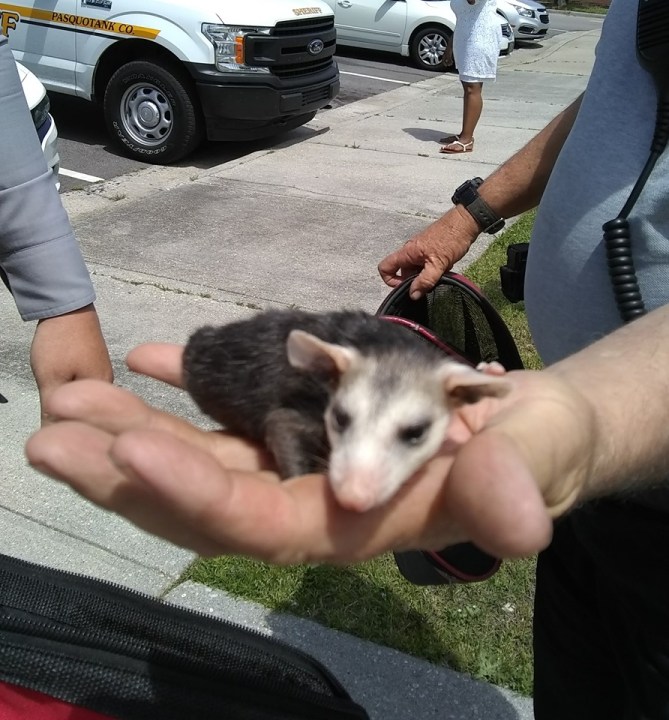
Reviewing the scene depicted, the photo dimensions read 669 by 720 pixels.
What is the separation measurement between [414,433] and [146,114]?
8.14 m

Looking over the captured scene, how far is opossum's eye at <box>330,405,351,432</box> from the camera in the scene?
1788mm

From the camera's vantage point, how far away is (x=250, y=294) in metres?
5.76

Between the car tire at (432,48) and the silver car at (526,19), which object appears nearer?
the car tire at (432,48)

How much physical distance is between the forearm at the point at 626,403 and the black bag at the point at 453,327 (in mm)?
942

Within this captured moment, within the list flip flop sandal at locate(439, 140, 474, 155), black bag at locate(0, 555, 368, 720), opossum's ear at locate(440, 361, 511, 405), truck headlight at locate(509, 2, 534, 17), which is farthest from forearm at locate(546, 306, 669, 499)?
truck headlight at locate(509, 2, 534, 17)

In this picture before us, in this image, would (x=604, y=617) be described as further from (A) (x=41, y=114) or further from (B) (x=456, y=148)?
(B) (x=456, y=148)

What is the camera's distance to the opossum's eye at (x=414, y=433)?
5.74ft

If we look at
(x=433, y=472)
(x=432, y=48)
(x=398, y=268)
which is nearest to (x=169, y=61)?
(x=398, y=268)

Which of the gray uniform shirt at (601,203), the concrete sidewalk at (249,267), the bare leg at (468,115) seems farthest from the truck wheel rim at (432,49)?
the gray uniform shirt at (601,203)

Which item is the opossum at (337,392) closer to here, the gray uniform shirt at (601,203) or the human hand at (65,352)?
the gray uniform shirt at (601,203)

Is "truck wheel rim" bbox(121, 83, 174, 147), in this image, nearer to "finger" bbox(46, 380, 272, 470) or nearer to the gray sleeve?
the gray sleeve

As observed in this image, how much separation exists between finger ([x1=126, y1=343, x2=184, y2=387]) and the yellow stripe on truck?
24.7ft

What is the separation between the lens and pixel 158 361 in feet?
6.66

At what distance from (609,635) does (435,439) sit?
0.91 metres
